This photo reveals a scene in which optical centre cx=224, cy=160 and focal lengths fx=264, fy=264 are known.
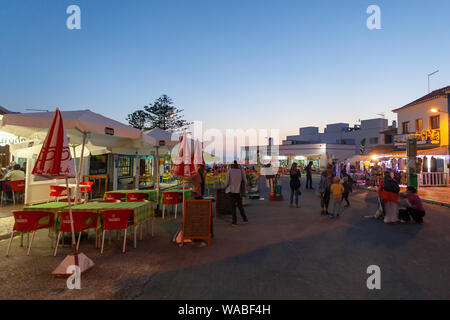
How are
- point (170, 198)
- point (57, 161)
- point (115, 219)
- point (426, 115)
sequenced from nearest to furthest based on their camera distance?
point (57, 161)
point (115, 219)
point (170, 198)
point (426, 115)

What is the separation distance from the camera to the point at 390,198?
8117 mm

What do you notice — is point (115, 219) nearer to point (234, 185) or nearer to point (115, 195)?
point (115, 195)

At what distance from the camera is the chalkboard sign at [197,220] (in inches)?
232

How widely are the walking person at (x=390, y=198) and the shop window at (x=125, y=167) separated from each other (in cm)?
1747

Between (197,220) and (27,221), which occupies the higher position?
(27,221)

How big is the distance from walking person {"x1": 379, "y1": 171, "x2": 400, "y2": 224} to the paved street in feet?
2.61

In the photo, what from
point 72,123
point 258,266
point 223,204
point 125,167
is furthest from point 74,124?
point 125,167

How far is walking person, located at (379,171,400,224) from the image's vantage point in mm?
8086

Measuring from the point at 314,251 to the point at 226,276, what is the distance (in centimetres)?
219

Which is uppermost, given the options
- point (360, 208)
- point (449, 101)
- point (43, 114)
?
point (449, 101)

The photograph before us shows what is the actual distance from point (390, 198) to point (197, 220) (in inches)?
240

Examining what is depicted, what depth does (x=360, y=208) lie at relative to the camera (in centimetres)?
1101
